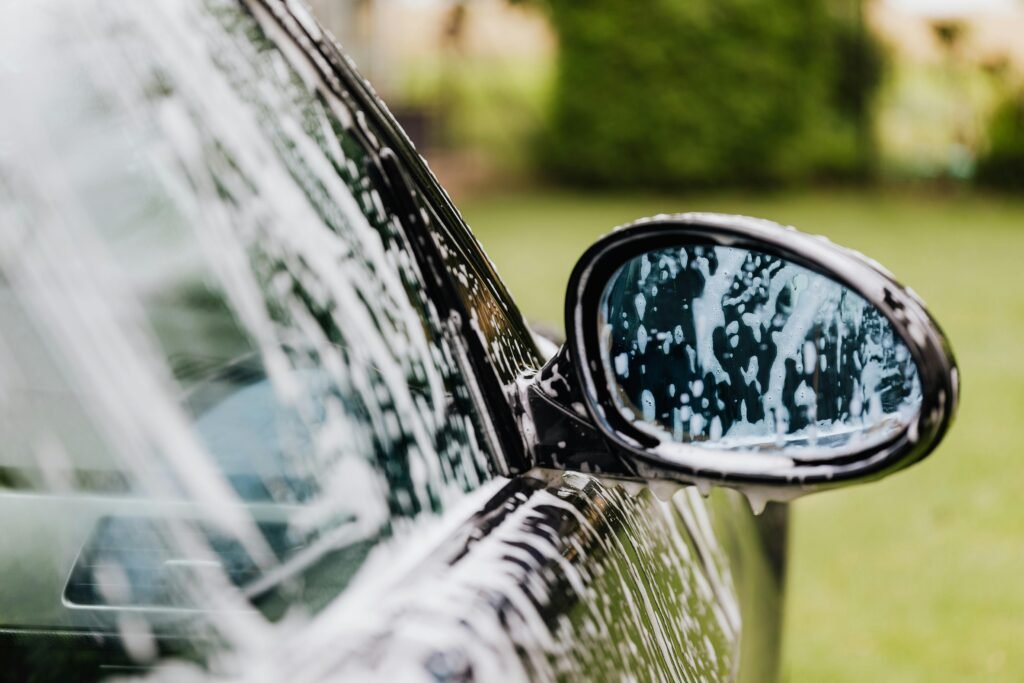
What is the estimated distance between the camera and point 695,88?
49.3ft

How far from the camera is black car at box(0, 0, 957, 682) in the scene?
0.97 m

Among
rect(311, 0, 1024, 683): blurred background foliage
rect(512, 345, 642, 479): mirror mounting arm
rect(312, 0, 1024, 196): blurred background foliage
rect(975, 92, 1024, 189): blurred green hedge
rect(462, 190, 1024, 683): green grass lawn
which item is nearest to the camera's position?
rect(512, 345, 642, 479): mirror mounting arm

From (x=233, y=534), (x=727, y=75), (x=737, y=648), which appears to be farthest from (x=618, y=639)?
(x=727, y=75)

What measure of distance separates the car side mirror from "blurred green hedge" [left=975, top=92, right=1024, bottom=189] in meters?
14.7

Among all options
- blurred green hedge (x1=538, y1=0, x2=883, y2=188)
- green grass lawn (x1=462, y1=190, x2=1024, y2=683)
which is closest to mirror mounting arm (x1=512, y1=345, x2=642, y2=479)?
green grass lawn (x1=462, y1=190, x2=1024, y2=683)

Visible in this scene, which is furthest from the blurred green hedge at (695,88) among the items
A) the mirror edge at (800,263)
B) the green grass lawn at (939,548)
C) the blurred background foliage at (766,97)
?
the mirror edge at (800,263)

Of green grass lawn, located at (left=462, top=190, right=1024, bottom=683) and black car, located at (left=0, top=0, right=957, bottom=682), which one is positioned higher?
black car, located at (left=0, top=0, right=957, bottom=682)

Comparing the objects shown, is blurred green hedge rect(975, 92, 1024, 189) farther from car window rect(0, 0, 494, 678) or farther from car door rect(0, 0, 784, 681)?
car window rect(0, 0, 494, 678)

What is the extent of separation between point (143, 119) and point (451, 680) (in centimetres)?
56

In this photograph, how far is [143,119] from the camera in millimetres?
1072

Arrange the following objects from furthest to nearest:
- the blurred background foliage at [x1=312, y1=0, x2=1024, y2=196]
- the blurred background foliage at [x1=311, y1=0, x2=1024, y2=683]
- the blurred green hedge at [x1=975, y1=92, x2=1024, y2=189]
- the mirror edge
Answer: the blurred background foliage at [x1=312, y1=0, x2=1024, y2=196]
the blurred green hedge at [x1=975, y1=92, x2=1024, y2=189]
the blurred background foliage at [x1=311, y1=0, x2=1024, y2=683]
the mirror edge

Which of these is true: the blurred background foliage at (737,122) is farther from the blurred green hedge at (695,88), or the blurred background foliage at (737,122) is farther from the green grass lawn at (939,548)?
the green grass lawn at (939,548)

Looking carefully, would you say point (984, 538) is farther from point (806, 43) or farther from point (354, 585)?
point (806, 43)

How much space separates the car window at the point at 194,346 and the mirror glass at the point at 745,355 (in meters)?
0.18
